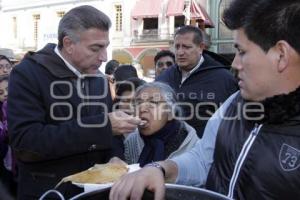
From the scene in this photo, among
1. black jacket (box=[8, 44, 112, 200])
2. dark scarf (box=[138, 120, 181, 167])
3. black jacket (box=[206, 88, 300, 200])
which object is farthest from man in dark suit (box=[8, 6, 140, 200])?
black jacket (box=[206, 88, 300, 200])

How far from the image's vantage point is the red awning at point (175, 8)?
76.3ft

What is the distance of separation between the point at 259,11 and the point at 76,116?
1.15 metres

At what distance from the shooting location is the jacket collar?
2.03m

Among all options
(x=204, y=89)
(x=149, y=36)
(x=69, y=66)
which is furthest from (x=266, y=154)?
(x=149, y=36)

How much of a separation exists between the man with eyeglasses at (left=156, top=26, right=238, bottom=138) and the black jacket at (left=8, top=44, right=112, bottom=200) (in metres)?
1.62

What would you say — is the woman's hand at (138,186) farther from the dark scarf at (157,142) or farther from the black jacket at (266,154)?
the dark scarf at (157,142)

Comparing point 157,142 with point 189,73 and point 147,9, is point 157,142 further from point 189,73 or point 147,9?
point 147,9

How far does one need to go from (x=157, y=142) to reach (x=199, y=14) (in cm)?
2006

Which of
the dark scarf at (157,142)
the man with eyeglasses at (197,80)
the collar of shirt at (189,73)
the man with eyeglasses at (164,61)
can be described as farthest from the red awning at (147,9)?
the dark scarf at (157,142)

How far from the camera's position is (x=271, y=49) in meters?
1.22

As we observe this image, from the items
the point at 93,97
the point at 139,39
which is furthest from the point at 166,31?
the point at 93,97

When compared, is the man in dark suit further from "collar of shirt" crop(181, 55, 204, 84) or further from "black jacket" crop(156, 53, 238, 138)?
"collar of shirt" crop(181, 55, 204, 84)

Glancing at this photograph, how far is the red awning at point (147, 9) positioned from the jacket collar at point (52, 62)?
75.0 ft

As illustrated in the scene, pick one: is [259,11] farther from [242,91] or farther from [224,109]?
[224,109]
